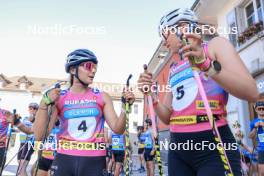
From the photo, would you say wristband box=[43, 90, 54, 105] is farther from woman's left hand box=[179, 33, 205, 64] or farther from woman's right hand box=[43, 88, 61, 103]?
woman's left hand box=[179, 33, 205, 64]

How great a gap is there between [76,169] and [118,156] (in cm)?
886

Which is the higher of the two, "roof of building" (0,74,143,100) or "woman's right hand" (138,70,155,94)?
"roof of building" (0,74,143,100)

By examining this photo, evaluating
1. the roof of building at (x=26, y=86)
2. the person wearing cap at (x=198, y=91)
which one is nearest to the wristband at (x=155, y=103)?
the person wearing cap at (x=198, y=91)

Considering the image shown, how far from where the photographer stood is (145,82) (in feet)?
8.66

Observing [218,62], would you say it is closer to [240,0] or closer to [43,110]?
[43,110]

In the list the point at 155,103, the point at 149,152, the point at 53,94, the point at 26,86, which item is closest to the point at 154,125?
the point at 155,103

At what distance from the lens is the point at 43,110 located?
130 inches

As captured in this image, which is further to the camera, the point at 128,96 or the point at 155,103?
the point at 128,96

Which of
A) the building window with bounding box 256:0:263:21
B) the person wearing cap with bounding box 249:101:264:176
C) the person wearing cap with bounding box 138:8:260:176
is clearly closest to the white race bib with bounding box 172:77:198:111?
the person wearing cap with bounding box 138:8:260:176

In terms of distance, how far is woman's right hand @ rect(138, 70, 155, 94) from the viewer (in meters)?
2.64

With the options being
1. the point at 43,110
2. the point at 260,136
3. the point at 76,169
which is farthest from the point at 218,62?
the point at 260,136

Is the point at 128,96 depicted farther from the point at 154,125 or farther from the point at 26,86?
the point at 26,86

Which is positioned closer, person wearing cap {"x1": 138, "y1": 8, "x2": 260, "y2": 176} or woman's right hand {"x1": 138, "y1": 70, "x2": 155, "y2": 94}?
person wearing cap {"x1": 138, "y1": 8, "x2": 260, "y2": 176}

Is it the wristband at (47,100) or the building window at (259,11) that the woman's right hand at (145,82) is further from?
the building window at (259,11)
